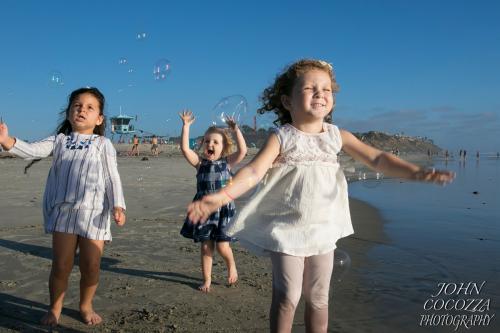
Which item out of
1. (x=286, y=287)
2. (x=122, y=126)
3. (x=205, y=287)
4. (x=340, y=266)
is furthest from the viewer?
(x=122, y=126)

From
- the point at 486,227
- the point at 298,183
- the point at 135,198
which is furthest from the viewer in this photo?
the point at 135,198

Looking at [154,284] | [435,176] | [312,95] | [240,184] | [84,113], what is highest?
[312,95]

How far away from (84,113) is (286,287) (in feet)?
7.06

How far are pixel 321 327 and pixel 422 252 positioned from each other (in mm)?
3504

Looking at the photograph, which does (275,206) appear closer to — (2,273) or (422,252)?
(2,273)

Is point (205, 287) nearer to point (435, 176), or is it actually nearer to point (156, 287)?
point (156, 287)

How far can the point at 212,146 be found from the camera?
471 cm

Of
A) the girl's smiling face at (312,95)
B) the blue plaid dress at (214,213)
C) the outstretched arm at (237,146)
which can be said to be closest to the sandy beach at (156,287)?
the blue plaid dress at (214,213)

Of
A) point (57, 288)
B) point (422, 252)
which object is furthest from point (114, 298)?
point (422, 252)

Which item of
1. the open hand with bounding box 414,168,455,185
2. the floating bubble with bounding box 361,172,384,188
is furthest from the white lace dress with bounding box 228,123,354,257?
the floating bubble with bounding box 361,172,384,188

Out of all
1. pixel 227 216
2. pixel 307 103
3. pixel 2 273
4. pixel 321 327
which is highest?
pixel 307 103

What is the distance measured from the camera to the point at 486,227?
7.91 m

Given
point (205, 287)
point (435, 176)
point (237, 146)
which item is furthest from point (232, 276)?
point (435, 176)

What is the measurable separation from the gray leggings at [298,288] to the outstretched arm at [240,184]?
51 centimetres
